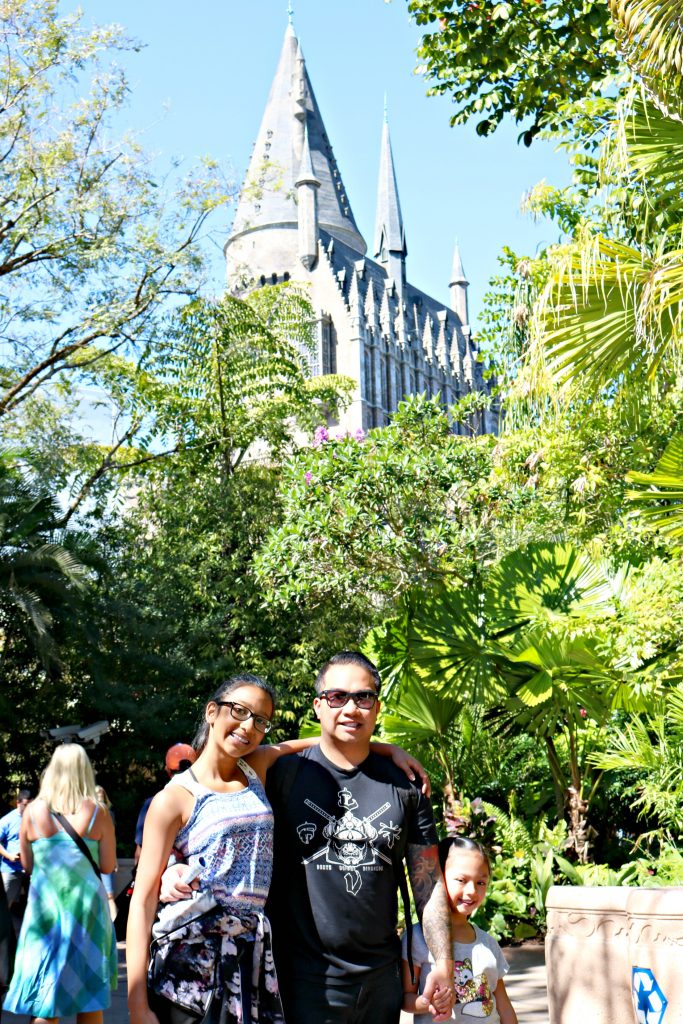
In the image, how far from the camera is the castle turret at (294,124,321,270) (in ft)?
239

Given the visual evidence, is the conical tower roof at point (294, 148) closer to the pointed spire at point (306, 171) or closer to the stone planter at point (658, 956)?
the pointed spire at point (306, 171)

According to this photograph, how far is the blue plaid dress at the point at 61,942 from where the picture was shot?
469 centimetres

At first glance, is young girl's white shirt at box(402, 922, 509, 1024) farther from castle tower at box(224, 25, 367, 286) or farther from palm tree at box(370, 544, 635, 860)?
castle tower at box(224, 25, 367, 286)

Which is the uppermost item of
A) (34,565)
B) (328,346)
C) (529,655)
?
(328,346)

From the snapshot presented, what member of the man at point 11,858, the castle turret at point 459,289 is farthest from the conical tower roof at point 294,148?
the man at point 11,858

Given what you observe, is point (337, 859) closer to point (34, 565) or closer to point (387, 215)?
point (34, 565)

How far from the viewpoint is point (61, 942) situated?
472 cm

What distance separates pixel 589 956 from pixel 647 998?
1589mm

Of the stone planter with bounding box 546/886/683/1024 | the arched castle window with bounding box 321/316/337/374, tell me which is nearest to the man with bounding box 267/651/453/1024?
the stone planter with bounding box 546/886/683/1024

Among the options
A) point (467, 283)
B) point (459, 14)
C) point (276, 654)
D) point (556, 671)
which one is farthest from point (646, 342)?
point (467, 283)

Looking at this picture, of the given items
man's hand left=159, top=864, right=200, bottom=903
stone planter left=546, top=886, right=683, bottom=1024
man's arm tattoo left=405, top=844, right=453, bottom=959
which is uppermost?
man's hand left=159, top=864, right=200, bottom=903

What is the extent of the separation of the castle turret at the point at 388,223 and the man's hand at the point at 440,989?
87490 millimetres

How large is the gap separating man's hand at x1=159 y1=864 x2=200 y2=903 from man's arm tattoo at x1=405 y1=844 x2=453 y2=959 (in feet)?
2.07

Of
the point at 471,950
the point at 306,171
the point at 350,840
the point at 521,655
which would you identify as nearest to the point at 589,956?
the point at 471,950
